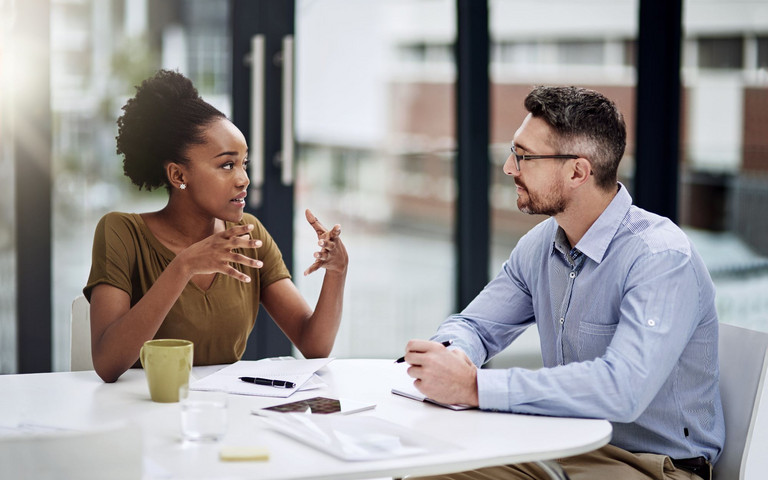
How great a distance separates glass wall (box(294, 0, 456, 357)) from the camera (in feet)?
11.4

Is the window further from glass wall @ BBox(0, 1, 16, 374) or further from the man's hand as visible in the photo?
glass wall @ BBox(0, 1, 16, 374)

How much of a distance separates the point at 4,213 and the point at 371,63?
157 cm

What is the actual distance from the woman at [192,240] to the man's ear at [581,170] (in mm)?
562

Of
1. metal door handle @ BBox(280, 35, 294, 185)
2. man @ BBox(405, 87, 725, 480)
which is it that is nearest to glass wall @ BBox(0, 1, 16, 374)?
metal door handle @ BBox(280, 35, 294, 185)

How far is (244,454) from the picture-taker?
132 centimetres

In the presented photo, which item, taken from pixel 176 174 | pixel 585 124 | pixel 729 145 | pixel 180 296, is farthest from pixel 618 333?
pixel 729 145

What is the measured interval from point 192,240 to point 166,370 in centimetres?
59

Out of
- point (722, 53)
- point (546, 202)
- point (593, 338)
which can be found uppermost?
point (722, 53)

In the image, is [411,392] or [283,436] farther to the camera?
[411,392]

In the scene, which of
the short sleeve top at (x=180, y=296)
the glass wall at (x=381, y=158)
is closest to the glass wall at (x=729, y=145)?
the glass wall at (x=381, y=158)

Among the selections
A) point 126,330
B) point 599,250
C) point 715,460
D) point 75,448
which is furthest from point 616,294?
point 75,448

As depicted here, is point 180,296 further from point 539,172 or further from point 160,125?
point 539,172

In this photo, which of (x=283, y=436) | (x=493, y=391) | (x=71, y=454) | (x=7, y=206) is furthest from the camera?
(x=7, y=206)

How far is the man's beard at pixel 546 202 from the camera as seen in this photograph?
75.2 inches
